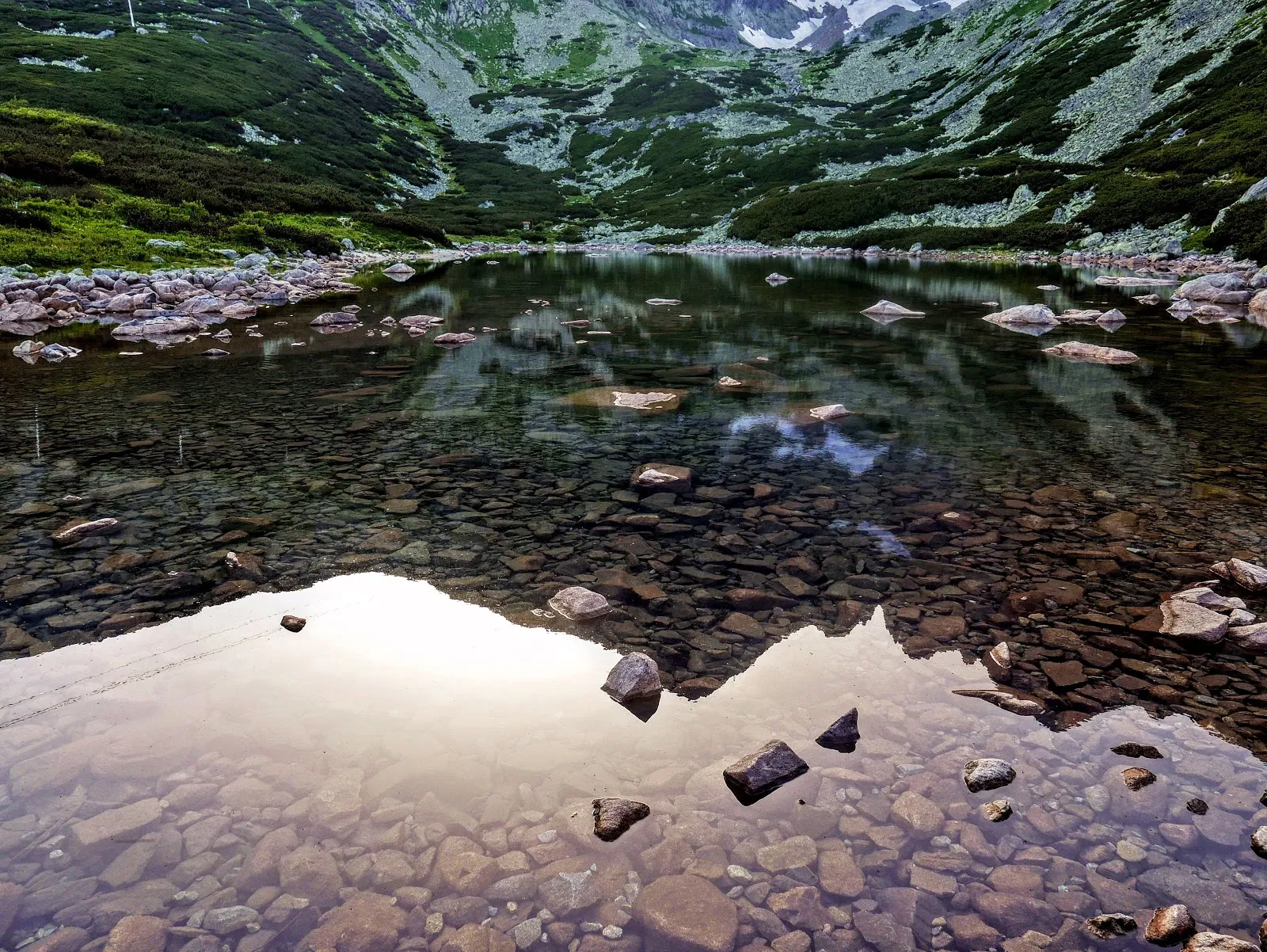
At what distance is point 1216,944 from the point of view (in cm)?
345

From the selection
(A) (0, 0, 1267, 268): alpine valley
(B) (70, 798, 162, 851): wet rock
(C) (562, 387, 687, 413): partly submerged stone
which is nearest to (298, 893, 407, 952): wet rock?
(B) (70, 798, 162, 851): wet rock

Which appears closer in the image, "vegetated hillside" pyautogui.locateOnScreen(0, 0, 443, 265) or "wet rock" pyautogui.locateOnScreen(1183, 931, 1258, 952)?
"wet rock" pyautogui.locateOnScreen(1183, 931, 1258, 952)

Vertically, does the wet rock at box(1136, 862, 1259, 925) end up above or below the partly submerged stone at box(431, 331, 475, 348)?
below

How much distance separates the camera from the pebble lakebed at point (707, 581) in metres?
3.91

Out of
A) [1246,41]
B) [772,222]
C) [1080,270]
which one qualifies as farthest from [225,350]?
[1246,41]

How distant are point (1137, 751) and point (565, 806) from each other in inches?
162

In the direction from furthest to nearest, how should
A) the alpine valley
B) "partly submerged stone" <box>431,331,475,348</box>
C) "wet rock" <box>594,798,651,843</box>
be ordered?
1. the alpine valley
2. "partly submerged stone" <box>431,331,475,348</box>
3. "wet rock" <box>594,798,651,843</box>

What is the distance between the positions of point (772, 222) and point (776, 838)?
316ft

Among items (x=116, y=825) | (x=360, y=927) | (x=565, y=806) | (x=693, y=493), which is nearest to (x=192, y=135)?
(x=693, y=493)

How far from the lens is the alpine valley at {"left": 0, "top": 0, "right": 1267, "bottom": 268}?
50531mm

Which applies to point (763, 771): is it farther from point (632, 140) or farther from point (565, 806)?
point (632, 140)

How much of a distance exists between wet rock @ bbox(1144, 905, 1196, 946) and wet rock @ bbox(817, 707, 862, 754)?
6.11 ft

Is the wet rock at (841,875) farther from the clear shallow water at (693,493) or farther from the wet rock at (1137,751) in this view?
the wet rock at (1137,751)

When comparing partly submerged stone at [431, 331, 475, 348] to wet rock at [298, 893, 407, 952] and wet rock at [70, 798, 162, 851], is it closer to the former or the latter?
wet rock at [70, 798, 162, 851]
